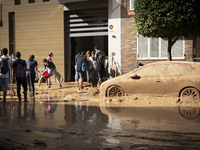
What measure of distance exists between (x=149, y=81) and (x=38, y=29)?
1232cm

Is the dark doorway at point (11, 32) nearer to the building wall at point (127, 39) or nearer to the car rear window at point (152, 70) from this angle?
the building wall at point (127, 39)

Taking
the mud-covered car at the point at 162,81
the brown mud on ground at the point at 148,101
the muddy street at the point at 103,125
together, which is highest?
the mud-covered car at the point at 162,81

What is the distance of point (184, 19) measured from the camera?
11383mm

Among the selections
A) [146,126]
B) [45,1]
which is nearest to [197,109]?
[146,126]

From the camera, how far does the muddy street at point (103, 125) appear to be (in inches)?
180

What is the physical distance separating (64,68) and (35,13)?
443 cm

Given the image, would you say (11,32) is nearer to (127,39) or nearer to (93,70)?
(127,39)

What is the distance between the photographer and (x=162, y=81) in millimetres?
9258

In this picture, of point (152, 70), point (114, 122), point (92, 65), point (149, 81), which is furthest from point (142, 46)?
point (114, 122)

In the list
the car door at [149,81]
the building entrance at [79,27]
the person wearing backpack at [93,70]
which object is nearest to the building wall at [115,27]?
the building entrance at [79,27]

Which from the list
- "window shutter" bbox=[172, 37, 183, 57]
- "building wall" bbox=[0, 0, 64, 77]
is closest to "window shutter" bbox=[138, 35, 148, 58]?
"window shutter" bbox=[172, 37, 183, 57]

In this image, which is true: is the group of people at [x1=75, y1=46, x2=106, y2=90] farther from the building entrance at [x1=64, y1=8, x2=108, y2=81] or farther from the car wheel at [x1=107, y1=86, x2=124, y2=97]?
the building entrance at [x1=64, y1=8, x2=108, y2=81]

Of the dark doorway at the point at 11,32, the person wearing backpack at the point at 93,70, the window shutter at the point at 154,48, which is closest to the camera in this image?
the person wearing backpack at the point at 93,70

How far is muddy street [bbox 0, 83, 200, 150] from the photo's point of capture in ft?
15.0
